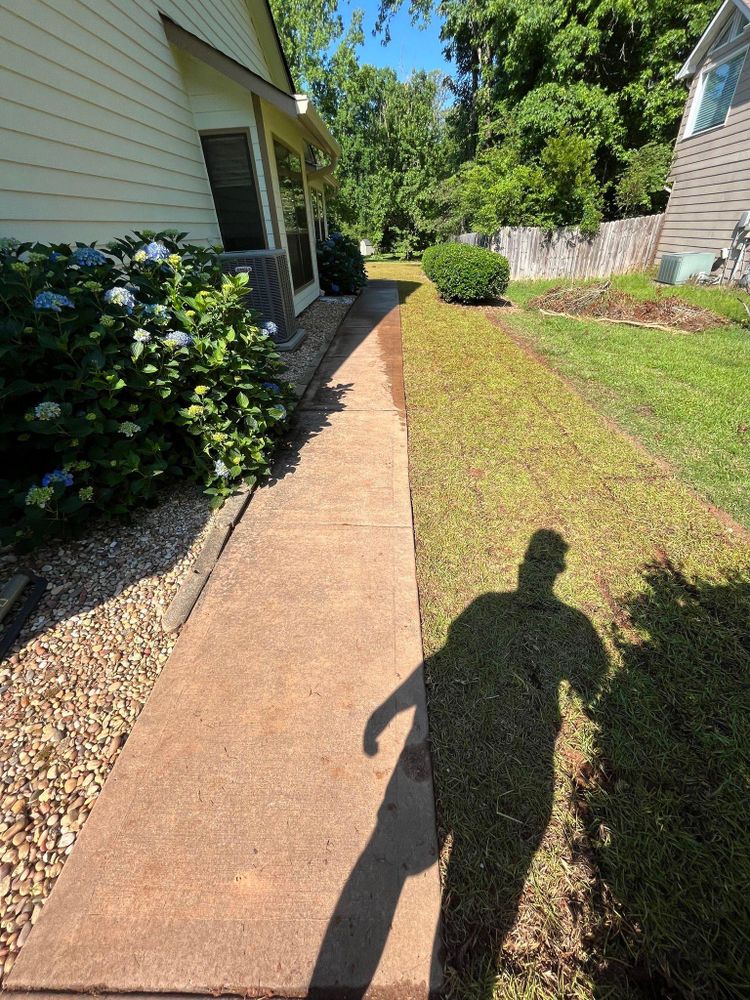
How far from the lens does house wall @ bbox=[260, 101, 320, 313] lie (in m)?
5.98

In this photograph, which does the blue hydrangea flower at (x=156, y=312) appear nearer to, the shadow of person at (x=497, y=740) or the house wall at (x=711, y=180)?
the shadow of person at (x=497, y=740)

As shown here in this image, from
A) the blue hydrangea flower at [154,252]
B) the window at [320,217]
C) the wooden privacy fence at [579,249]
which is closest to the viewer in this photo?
the blue hydrangea flower at [154,252]

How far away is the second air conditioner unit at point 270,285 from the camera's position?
19.8ft

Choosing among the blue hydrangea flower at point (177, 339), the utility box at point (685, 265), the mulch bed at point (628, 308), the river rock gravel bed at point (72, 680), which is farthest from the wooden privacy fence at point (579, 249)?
the river rock gravel bed at point (72, 680)

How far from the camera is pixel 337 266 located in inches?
443

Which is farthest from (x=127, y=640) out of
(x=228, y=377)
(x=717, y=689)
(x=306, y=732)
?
(x=717, y=689)

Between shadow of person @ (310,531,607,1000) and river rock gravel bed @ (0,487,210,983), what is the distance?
0.99m

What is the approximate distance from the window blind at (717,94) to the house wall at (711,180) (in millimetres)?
178

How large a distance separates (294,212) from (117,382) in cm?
743

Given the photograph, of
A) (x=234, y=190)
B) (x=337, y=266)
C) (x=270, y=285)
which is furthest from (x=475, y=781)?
(x=337, y=266)

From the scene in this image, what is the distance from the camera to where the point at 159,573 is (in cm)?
256

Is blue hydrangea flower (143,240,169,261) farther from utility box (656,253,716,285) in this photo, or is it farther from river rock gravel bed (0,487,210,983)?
utility box (656,253,716,285)

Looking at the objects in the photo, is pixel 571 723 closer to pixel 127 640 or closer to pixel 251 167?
pixel 127 640

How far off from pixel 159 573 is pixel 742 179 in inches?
491
